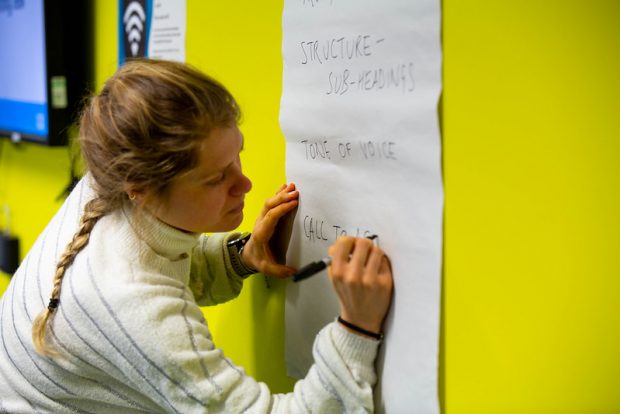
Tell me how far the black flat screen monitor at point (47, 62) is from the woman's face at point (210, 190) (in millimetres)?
905

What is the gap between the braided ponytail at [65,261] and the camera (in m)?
0.76

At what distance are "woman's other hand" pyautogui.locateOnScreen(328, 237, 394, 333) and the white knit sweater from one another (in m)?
0.03

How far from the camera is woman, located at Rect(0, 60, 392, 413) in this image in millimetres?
702

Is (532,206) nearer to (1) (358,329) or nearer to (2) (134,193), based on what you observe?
(1) (358,329)

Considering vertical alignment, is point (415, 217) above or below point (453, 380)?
above

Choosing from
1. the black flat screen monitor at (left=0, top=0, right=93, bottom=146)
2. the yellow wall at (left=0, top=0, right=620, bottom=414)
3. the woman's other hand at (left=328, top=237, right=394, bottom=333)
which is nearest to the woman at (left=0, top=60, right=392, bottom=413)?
the woman's other hand at (left=328, top=237, right=394, bottom=333)

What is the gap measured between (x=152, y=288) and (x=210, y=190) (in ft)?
0.46

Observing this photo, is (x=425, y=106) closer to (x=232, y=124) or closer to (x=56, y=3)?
(x=232, y=124)

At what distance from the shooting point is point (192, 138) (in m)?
0.74

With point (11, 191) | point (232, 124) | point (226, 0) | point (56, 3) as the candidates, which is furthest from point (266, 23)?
point (11, 191)

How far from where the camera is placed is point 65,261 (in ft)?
2.60

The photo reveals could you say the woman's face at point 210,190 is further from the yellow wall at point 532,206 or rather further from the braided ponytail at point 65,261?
the yellow wall at point 532,206

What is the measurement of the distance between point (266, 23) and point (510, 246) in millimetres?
542

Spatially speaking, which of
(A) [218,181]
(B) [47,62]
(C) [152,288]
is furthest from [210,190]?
(B) [47,62]
